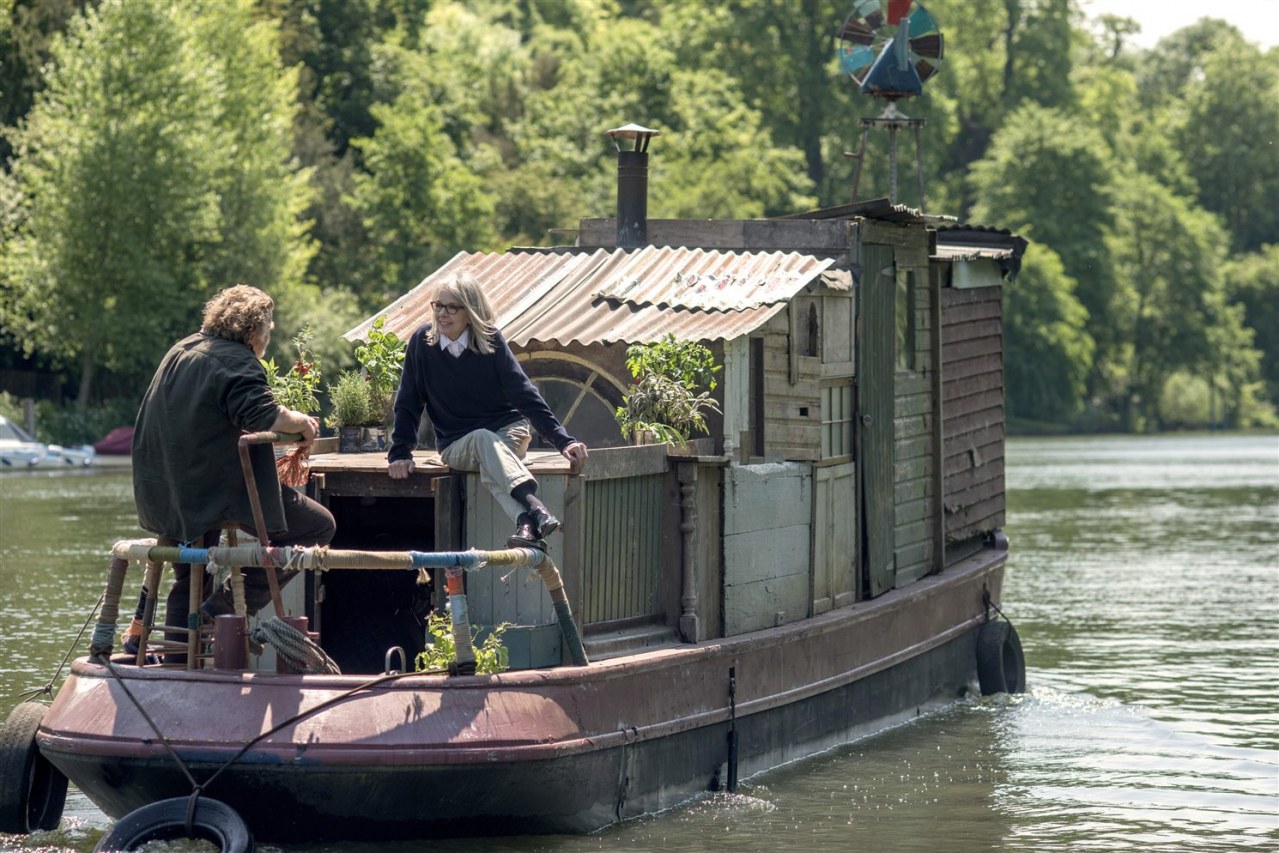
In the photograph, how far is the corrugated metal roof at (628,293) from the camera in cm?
1308

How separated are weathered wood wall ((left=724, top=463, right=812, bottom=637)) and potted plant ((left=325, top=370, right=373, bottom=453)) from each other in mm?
2173

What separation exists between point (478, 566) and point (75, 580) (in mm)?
14356

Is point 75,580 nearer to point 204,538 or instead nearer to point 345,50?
point 204,538

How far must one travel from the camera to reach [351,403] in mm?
12781


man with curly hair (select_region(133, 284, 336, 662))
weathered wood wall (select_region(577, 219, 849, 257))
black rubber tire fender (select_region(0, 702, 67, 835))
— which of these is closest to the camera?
man with curly hair (select_region(133, 284, 336, 662))

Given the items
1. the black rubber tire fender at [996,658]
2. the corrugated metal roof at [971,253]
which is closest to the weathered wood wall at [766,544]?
the corrugated metal roof at [971,253]

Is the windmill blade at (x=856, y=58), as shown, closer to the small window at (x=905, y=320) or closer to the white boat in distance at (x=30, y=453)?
the small window at (x=905, y=320)

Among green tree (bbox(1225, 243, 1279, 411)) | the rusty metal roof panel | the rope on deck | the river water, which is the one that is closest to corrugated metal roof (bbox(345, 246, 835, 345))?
the rusty metal roof panel

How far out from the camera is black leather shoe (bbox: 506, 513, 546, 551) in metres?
10.8

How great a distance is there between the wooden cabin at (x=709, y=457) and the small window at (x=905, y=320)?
0.07ft

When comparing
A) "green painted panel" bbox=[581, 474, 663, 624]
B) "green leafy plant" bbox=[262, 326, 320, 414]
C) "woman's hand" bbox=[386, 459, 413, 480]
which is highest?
"green leafy plant" bbox=[262, 326, 320, 414]

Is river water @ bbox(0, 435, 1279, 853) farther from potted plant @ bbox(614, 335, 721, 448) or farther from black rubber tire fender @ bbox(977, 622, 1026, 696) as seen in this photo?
potted plant @ bbox(614, 335, 721, 448)

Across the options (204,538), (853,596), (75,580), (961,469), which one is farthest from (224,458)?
(75,580)

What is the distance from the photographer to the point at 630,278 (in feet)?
45.3
